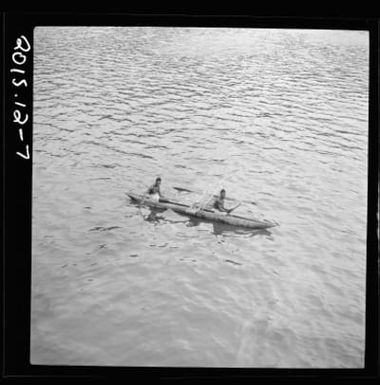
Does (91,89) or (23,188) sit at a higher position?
(91,89)

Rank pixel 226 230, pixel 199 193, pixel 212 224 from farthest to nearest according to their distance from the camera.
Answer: pixel 199 193, pixel 212 224, pixel 226 230

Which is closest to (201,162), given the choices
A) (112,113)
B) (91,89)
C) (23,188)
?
(112,113)

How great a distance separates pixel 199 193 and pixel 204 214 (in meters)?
0.36

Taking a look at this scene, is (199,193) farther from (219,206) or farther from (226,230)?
(226,230)

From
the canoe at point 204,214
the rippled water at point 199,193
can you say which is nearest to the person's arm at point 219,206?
the canoe at point 204,214

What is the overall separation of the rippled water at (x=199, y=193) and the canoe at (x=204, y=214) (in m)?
0.13

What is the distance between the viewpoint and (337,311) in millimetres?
6289

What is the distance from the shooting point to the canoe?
713cm

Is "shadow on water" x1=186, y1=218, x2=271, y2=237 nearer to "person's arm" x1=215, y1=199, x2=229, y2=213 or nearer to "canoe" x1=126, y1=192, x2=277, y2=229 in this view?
"canoe" x1=126, y1=192, x2=277, y2=229

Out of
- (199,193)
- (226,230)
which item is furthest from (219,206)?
(199,193)

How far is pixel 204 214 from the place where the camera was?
7.57 meters

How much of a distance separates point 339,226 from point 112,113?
3.97 meters
